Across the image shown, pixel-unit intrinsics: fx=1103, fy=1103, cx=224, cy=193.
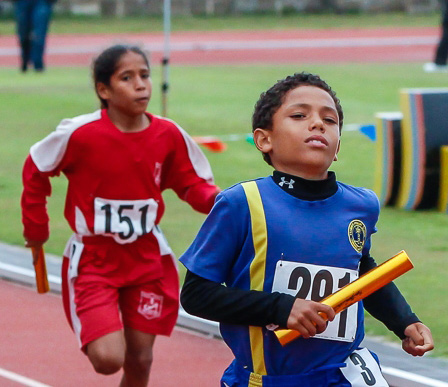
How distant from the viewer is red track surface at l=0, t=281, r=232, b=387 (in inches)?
233

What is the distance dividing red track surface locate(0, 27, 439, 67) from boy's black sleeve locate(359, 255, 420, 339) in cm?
2496

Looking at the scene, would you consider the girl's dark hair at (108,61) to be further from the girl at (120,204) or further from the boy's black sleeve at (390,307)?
the boy's black sleeve at (390,307)

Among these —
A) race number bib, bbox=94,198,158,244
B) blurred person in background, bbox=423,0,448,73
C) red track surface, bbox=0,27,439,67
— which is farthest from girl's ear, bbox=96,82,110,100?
red track surface, bbox=0,27,439,67

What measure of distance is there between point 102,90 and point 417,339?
99.0 inches

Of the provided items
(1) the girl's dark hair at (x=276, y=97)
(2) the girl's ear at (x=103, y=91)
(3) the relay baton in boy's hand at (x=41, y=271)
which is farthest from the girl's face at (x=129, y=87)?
(1) the girl's dark hair at (x=276, y=97)

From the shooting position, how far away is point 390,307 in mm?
3535

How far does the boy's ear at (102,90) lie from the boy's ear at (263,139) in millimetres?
1994

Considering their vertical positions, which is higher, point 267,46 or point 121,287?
point 121,287

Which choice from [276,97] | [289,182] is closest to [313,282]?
[289,182]

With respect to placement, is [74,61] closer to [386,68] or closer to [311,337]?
[386,68]

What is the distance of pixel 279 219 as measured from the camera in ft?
11.0

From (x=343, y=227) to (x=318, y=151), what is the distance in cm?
26

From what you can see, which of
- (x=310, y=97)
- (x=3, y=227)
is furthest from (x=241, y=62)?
(x=310, y=97)

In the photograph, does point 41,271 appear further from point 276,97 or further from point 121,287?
point 276,97
